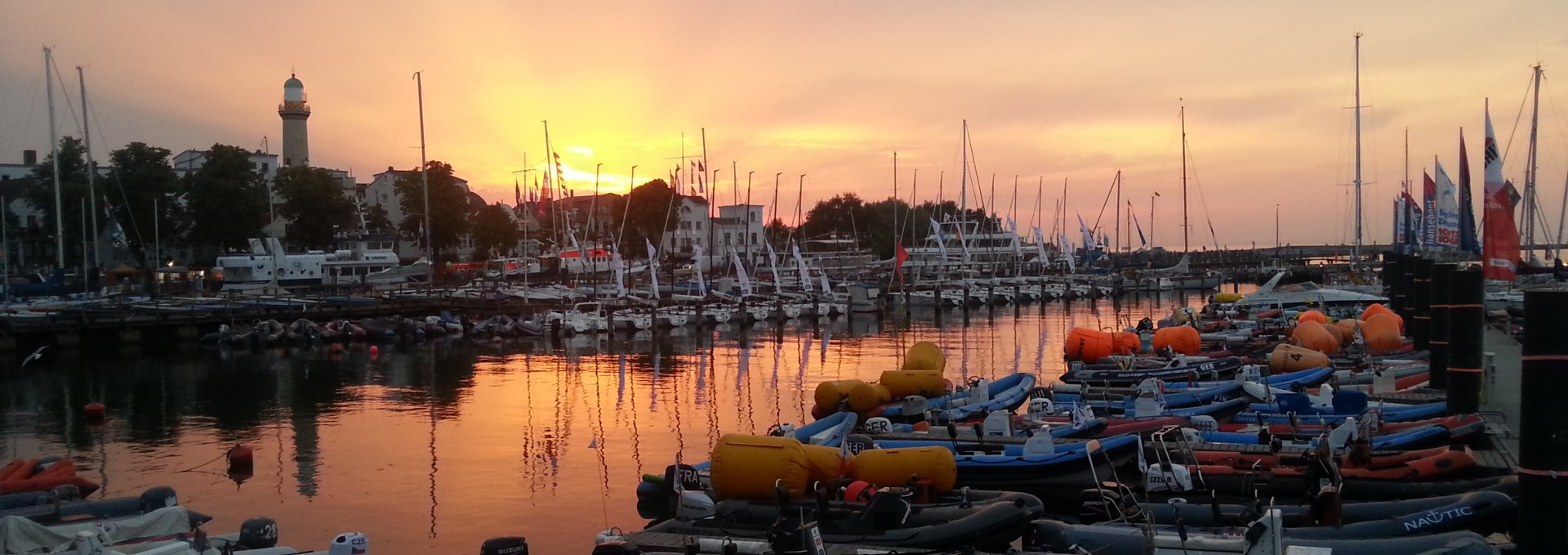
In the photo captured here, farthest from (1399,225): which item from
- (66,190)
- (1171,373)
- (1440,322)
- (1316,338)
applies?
(66,190)

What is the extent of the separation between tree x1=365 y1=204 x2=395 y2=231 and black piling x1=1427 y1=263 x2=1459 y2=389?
303 feet

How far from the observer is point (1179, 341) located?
1348 inches

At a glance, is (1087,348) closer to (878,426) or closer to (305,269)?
(878,426)

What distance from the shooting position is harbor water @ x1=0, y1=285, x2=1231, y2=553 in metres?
19.4

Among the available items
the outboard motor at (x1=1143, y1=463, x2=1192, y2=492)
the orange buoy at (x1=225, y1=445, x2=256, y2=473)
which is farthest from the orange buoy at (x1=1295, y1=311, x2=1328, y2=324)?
the orange buoy at (x1=225, y1=445, x2=256, y2=473)

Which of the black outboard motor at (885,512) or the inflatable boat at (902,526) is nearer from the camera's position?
the inflatable boat at (902,526)

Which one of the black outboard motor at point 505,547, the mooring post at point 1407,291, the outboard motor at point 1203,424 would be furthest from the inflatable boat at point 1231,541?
the mooring post at point 1407,291

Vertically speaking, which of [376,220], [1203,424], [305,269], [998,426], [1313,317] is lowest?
[998,426]

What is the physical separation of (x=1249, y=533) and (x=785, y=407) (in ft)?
67.2

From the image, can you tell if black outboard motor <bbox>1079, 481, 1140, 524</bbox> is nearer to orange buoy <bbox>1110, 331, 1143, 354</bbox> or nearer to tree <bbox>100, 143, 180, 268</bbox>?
orange buoy <bbox>1110, 331, 1143, 354</bbox>

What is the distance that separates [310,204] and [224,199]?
6.48 m

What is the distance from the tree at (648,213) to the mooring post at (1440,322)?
290ft

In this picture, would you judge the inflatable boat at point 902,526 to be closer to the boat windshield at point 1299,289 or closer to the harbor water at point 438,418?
the harbor water at point 438,418

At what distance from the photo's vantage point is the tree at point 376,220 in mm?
101125
